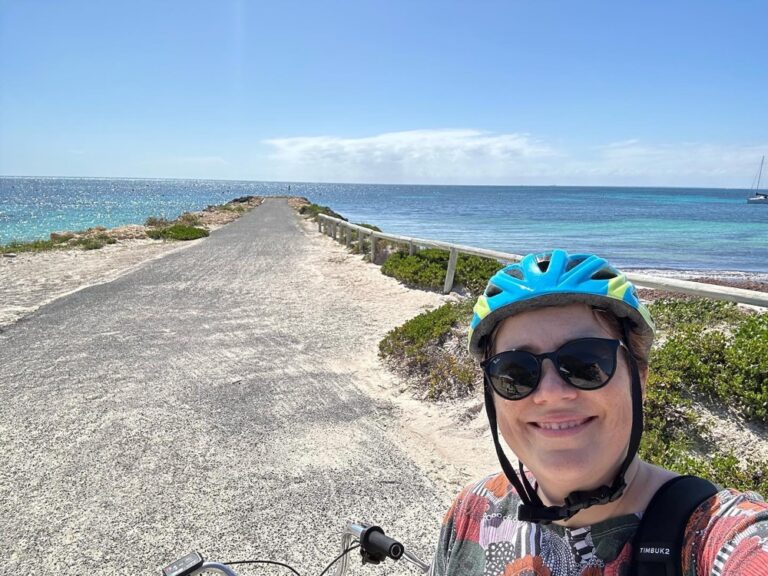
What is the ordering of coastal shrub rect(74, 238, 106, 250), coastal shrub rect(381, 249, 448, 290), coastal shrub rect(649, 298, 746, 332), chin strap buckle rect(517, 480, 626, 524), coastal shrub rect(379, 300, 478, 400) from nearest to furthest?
chin strap buckle rect(517, 480, 626, 524) → coastal shrub rect(649, 298, 746, 332) → coastal shrub rect(379, 300, 478, 400) → coastal shrub rect(381, 249, 448, 290) → coastal shrub rect(74, 238, 106, 250)

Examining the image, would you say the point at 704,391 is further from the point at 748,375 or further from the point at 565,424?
the point at 565,424

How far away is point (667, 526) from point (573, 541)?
0.83 ft

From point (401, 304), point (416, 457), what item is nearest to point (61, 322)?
point (401, 304)

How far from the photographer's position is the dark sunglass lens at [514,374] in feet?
4.93

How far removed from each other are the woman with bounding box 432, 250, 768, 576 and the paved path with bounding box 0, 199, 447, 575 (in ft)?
6.29

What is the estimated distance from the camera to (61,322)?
8.53 m

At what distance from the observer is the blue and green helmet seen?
1.53 meters

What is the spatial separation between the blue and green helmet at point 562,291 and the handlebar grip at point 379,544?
0.89 meters

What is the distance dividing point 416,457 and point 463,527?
9.57 ft

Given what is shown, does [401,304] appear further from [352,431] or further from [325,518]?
[325,518]

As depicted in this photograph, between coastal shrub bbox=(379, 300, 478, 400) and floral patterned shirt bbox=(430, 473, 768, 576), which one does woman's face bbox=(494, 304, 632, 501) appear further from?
coastal shrub bbox=(379, 300, 478, 400)

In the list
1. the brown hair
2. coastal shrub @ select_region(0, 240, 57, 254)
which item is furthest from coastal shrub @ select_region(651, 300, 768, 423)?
coastal shrub @ select_region(0, 240, 57, 254)

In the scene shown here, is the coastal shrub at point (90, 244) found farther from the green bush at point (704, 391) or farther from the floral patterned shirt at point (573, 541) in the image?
the floral patterned shirt at point (573, 541)

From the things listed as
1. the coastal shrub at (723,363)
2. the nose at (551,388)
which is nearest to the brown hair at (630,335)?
the nose at (551,388)
